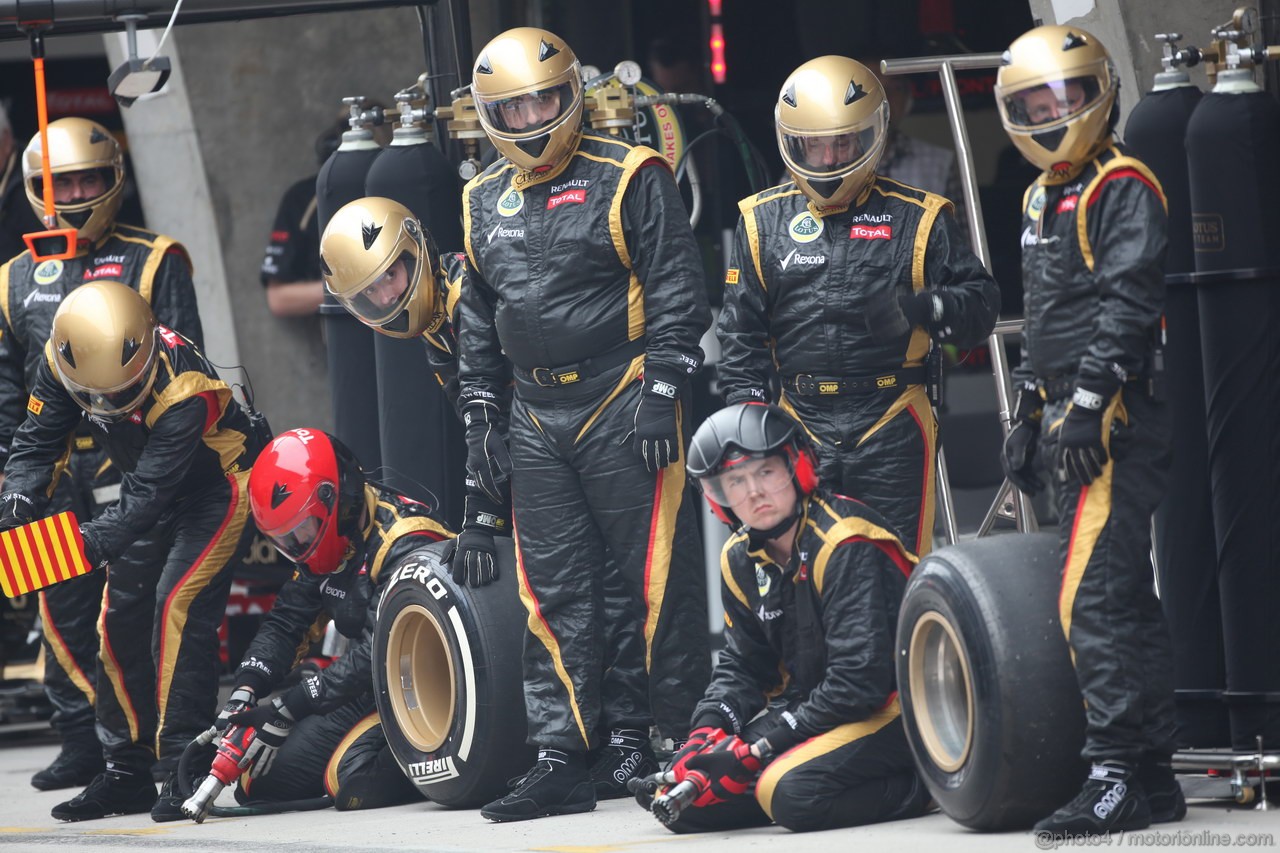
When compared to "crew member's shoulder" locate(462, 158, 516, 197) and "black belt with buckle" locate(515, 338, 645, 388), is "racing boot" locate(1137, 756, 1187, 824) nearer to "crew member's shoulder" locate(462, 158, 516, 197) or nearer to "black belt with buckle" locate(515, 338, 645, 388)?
"black belt with buckle" locate(515, 338, 645, 388)

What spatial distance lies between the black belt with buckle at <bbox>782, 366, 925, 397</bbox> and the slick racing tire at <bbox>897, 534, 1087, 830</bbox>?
1001mm

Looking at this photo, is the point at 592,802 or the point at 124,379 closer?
the point at 592,802

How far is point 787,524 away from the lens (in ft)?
19.0

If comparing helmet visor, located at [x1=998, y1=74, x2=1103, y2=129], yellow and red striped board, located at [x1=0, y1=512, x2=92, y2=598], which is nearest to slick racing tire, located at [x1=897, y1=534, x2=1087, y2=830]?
helmet visor, located at [x1=998, y1=74, x2=1103, y2=129]

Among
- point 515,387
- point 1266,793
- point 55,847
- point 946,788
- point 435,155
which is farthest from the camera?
point 435,155

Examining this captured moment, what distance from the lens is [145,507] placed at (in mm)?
7129

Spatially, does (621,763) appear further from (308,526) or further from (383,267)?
(383,267)

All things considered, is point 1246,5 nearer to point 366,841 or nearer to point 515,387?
point 515,387

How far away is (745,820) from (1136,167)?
211 cm

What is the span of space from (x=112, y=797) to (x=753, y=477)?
2.92 metres

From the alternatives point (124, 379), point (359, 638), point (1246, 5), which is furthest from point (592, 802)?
point (1246, 5)

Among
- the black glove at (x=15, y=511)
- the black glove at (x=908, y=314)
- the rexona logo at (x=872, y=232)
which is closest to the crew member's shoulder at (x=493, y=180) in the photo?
the rexona logo at (x=872, y=232)

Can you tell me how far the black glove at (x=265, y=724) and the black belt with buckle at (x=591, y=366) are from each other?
1.44m

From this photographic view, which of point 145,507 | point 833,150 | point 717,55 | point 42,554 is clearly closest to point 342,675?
point 145,507
